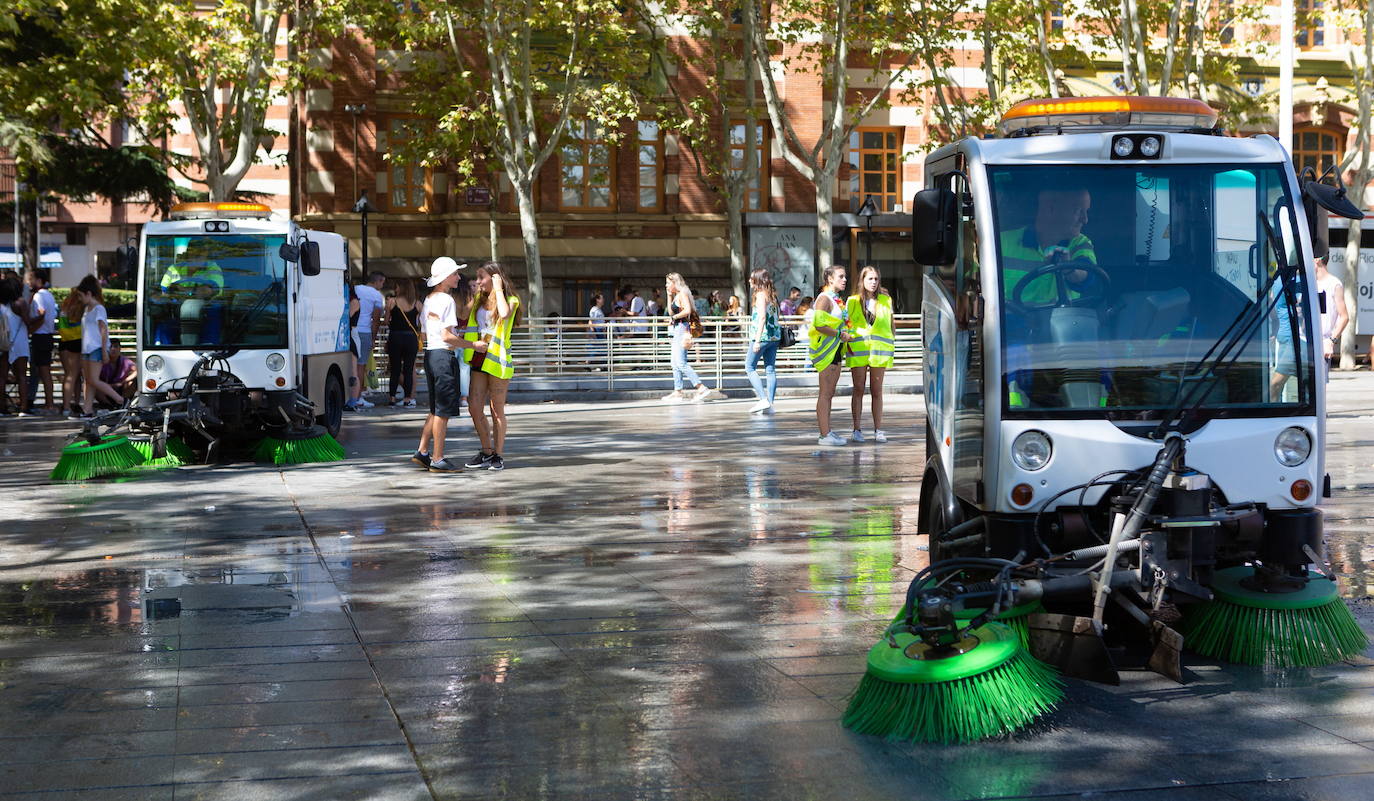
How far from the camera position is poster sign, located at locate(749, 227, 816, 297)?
40.6 metres

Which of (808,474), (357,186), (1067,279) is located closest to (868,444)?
(808,474)

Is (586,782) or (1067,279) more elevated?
(1067,279)

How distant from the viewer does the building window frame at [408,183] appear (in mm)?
39625

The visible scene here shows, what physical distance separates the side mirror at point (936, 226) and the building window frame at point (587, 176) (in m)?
33.9

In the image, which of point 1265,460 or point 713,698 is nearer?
point 713,698

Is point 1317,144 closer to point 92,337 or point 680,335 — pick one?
point 680,335

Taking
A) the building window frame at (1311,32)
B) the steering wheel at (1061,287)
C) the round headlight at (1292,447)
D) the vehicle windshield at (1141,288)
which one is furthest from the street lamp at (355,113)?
the round headlight at (1292,447)

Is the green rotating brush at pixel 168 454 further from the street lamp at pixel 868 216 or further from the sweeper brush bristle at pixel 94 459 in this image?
the street lamp at pixel 868 216

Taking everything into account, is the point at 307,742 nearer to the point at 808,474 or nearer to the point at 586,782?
the point at 586,782

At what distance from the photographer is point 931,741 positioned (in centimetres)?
541

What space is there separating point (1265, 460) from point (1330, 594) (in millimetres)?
569

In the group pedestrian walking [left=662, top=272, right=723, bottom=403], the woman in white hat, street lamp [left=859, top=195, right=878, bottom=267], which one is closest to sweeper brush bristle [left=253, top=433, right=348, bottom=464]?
the woman in white hat

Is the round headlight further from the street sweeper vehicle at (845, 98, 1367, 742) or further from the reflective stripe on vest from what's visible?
the reflective stripe on vest

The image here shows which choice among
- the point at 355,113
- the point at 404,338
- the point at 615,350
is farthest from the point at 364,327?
the point at 355,113
